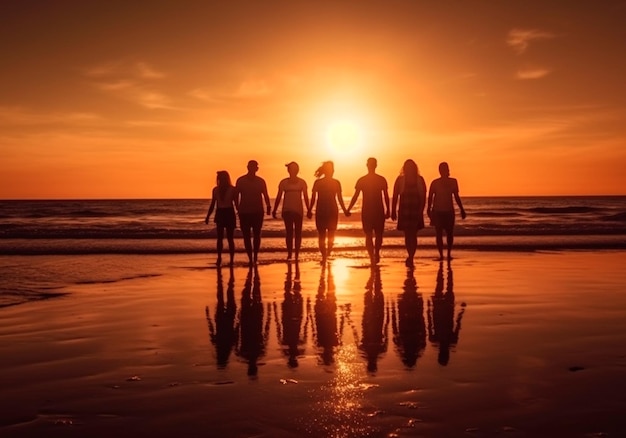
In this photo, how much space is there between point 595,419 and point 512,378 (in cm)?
102

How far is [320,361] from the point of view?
568 cm

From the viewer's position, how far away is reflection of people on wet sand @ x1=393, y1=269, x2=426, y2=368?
5.98 m

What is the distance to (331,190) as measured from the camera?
51.0ft

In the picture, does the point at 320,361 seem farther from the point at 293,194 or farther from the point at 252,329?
the point at 293,194

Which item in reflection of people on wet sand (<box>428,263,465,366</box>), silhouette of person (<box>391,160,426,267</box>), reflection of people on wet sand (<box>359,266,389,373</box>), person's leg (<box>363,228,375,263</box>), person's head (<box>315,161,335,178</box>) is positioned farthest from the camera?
person's head (<box>315,161,335,178</box>)

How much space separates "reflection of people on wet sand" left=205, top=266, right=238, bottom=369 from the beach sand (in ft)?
0.07

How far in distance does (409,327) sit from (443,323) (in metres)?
0.48

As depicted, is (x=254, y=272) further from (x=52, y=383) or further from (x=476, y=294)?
(x=52, y=383)

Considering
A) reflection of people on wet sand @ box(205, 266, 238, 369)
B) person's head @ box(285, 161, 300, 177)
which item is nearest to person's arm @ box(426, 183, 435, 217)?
person's head @ box(285, 161, 300, 177)

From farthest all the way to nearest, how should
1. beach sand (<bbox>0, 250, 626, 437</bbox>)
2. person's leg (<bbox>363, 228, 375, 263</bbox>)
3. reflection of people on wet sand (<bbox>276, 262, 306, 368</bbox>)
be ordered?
1. person's leg (<bbox>363, 228, 375, 263</bbox>)
2. reflection of people on wet sand (<bbox>276, 262, 306, 368</bbox>)
3. beach sand (<bbox>0, 250, 626, 437</bbox>)

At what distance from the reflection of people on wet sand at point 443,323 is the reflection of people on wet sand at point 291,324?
4.49ft

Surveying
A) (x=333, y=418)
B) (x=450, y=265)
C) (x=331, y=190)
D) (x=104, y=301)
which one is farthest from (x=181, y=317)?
(x=450, y=265)

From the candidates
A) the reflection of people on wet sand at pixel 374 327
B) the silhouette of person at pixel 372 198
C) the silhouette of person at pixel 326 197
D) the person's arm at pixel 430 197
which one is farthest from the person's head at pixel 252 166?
the reflection of people on wet sand at pixel 374 327

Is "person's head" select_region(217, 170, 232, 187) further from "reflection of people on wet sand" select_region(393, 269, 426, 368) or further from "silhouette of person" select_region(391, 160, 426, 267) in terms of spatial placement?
"reflection of people on wet sand" select_region(393, 269, 426, 368)
